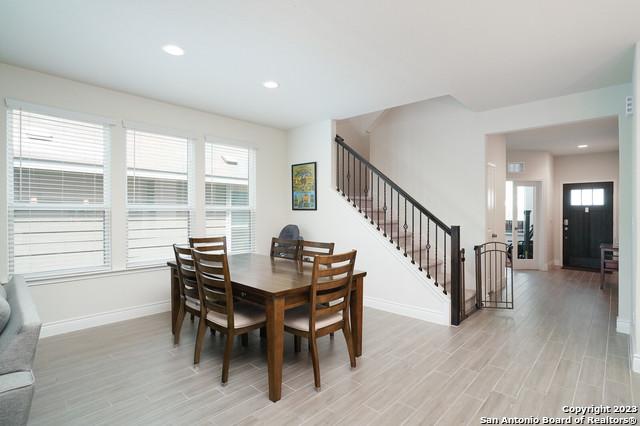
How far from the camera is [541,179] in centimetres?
736

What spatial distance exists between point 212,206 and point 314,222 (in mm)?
1577

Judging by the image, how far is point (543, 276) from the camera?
666 cm

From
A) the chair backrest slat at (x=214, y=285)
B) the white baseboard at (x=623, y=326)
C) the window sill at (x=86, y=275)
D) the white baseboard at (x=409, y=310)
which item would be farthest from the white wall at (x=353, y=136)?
the white baseboard at (x=623, y=326)

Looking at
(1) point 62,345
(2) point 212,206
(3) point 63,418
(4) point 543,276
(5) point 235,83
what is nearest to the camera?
(3) point 63,418

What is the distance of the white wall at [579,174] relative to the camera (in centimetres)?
724

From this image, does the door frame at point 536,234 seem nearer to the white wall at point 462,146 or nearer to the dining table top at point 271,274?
the white wall at point 462,146

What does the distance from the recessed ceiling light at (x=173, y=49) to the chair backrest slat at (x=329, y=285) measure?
7.02ft

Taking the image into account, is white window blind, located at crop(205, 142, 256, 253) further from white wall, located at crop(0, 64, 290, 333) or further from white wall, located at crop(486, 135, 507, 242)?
white wall, located at crop(486, 135, 507, 242)

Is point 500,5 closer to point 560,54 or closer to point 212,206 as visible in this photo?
point 560,54

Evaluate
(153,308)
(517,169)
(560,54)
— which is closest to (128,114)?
(153,308)

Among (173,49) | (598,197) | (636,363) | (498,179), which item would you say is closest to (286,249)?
(173,49)

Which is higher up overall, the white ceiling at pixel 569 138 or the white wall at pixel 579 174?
the white ceiling at pixel 569 138

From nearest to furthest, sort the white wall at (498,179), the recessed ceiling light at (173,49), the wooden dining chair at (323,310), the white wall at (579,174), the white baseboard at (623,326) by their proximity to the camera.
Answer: the wooden dining chair at (323,310) < the recessed ceiling light at (173,49) < the white baseboard at (623,326) < the white wall at (498,179) < the white wall at (579,174)

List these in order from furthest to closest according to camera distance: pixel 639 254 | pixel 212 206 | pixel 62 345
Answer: pixel 212 206
pixel 62 345
pixel 639 254
